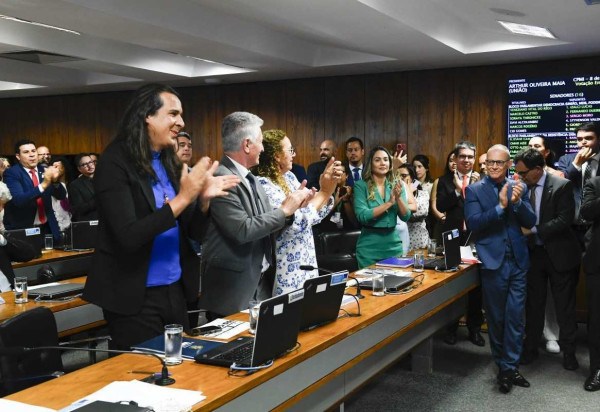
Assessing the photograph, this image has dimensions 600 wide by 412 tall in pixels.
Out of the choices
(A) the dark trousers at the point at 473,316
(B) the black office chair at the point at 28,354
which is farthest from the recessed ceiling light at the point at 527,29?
(B) the black office chair at the point at 28,354

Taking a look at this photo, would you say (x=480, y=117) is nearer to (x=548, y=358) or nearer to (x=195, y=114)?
(x=548, y=358)

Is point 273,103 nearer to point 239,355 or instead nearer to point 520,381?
point 520,381

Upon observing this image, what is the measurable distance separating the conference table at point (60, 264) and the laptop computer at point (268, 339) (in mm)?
3093

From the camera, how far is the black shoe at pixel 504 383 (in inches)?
162

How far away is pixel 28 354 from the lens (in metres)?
2.32

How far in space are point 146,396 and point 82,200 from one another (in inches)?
200

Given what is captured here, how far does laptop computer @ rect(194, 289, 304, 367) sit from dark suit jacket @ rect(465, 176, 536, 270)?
2.18 metres

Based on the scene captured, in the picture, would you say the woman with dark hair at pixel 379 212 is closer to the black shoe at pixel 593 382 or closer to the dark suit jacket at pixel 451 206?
the dark suit jacket at pixel 451 206

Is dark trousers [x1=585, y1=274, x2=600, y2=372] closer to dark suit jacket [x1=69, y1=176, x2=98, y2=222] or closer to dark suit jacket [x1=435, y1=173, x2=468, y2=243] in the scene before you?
dark suit jacket [x1=435, y1=173, x2=468, y2=243]

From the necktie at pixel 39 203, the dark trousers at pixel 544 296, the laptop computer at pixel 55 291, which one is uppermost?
the necktie at pixel 39 203

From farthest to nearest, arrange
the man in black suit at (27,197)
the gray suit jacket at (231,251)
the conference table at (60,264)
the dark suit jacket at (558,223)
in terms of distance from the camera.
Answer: the man in black suit at (27,197), the conference table at (60,264), the dark suit jacket at (558,223), the gray suit jacket at (231,251)

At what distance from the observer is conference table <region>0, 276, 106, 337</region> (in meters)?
3.31

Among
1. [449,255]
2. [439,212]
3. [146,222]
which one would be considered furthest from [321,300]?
[439,212]

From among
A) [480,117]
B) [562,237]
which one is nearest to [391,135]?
[480,117]
